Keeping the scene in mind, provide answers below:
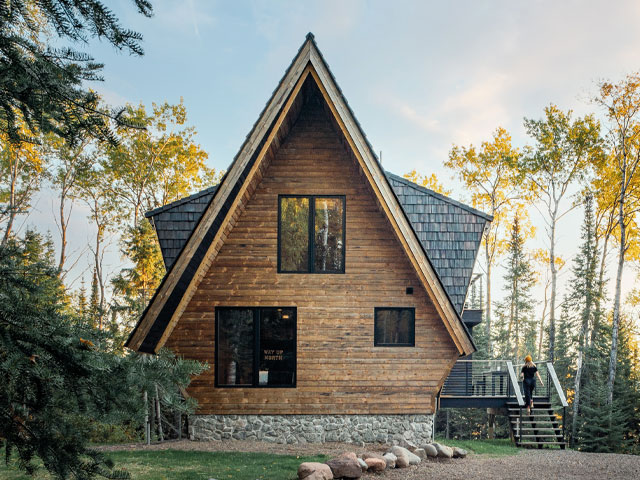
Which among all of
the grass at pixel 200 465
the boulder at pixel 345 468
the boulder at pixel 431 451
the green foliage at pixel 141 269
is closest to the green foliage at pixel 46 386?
the grass at pixel 200 465

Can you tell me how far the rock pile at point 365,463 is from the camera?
27.4 ft

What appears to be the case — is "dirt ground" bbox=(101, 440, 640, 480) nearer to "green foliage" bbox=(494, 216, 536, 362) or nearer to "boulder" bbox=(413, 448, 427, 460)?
"boulder" bbox=(413, 448, 427, 460)

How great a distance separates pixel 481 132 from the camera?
28.9m

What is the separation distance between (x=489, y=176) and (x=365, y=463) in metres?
22.6

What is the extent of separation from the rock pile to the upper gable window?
433 centimetres

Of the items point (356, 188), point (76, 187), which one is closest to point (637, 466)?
point (356, 188)

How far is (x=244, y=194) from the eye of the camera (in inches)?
480

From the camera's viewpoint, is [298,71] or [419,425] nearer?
[298,71]

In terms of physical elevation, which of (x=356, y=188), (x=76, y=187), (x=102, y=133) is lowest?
(x=102, y=133)

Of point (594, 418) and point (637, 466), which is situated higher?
point (637, 466)

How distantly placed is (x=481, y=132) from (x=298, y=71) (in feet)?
66.3

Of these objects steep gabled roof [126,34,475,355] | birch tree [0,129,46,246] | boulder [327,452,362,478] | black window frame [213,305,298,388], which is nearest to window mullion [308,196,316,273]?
black window frame [213,305,298,388]

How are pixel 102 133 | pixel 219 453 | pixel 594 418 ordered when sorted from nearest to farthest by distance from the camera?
1. pixel 102 133
2. pixel 219 453
3. pixel 594 418

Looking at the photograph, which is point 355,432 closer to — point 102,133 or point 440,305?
point 440,305
